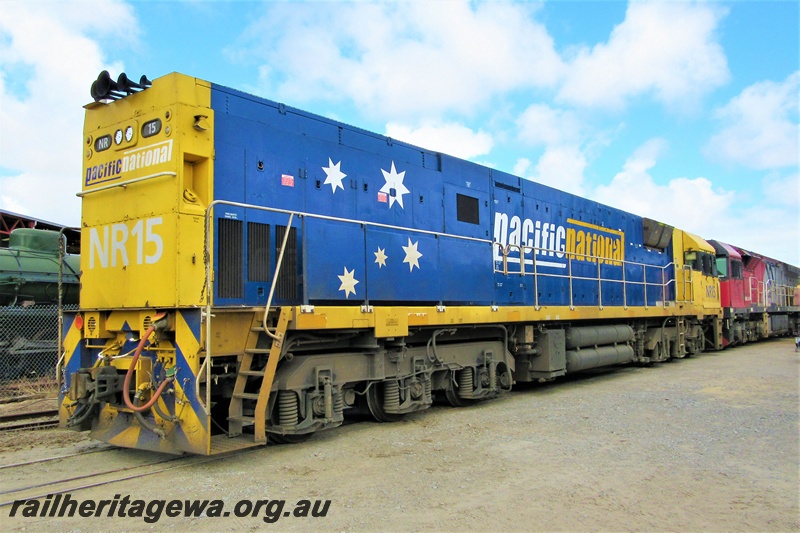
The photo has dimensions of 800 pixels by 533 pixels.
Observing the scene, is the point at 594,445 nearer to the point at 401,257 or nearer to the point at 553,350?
the point at 401,257

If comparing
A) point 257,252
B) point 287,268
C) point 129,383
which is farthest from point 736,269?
point 129,383

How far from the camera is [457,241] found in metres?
8.76

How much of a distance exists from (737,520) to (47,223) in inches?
830

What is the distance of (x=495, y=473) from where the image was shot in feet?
17.5

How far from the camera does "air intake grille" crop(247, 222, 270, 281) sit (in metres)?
6.37

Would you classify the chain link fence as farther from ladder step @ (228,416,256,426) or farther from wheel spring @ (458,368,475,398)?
wheel spring @ (458,368,475,398)

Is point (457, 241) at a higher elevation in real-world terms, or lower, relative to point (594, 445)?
higher

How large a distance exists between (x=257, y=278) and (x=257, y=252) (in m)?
0.30

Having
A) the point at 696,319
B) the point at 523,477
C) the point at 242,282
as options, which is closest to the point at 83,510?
the point at 242,282

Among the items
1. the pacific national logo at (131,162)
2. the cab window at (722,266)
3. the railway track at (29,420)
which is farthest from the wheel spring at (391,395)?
the cab window at (722,266)

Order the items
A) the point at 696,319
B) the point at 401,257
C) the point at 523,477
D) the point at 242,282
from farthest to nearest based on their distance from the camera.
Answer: the point at 696,319, the point at 401,257, the point at 242,282, the point at 523,477

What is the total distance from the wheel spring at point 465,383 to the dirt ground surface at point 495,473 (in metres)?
0.24

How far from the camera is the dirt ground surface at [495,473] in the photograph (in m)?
4.20

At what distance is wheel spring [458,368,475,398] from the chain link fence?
7791mm
